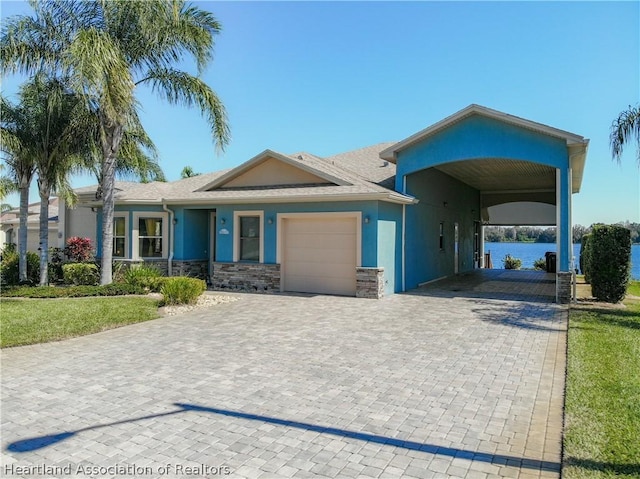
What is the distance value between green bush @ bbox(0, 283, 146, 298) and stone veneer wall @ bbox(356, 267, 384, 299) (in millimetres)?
6828

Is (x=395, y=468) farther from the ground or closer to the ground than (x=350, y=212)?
closer to the ground

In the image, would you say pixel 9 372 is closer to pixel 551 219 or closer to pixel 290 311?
pixel 290 311

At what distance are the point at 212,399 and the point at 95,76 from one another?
9774 millimetres

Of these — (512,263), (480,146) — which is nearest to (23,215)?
(480,146)

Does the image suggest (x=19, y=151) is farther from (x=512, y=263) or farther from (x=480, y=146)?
(x=512, y=263)

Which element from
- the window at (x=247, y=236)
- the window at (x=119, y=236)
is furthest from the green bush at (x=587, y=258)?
the window at (x=119, y=236)

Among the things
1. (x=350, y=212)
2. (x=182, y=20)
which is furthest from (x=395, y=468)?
(x=182, y=20)

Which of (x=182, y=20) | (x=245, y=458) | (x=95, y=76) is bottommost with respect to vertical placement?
(x=245, y=458)

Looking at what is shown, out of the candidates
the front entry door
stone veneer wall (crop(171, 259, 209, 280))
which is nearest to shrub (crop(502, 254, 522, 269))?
the front entry door

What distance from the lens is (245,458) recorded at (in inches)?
153

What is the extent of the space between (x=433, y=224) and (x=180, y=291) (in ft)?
35.7

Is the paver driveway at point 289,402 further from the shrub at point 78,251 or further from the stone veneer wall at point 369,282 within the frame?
the shrub at point 78,251

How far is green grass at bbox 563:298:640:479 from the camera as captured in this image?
3.71m

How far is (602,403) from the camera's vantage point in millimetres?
5016
